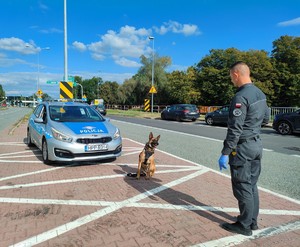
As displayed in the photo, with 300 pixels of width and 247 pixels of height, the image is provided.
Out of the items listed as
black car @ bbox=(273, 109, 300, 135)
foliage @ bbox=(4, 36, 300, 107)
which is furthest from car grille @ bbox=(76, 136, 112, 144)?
foliage @ bbox=(4, 36, 300, 107)

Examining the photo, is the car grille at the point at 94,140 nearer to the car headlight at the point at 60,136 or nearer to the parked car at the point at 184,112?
the car headlight at the point at 60,136

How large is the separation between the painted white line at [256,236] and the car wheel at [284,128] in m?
12.0

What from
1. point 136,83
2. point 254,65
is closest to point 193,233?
point 254,65

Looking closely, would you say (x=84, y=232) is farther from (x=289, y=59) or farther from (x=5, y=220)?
(x=289, y=59)

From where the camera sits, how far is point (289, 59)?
42.8 m

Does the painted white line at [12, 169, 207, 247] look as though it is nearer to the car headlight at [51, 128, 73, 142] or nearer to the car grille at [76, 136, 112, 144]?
the car grille at [76, 136, 112, 144]

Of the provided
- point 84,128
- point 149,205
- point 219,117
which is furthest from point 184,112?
point 149,205

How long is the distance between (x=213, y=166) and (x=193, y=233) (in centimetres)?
394

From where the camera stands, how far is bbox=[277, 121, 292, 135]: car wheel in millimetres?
14878

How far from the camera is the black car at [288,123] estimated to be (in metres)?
14.5

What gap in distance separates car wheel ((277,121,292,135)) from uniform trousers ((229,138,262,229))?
1252cm

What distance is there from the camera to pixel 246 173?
3.48 metres

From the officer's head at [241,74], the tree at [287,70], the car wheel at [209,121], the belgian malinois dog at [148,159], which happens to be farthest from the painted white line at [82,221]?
the tree at [287,70]

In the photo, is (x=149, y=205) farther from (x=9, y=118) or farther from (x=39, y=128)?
(x=9, y=118)
